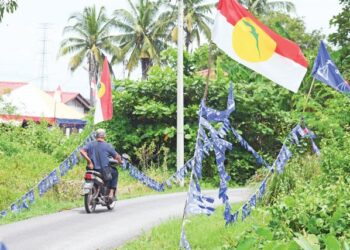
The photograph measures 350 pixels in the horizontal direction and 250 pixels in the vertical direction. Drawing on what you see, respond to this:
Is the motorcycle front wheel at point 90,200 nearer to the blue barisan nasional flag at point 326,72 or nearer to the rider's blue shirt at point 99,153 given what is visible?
the rider's blue shirt at point 99,153

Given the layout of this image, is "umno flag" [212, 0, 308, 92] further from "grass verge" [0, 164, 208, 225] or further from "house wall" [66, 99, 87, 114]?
"house wall" [66, 99, 87, 114]

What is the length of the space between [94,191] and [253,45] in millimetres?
4605

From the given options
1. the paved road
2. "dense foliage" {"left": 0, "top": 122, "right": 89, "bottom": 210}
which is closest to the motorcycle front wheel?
the paved road

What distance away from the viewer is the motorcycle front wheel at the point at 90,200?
11039 millimetres

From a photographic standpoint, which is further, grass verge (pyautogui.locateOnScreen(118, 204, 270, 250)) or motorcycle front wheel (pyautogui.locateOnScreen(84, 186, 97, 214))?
motorcycle front wheel (pyautogui.locateOnScreen(84, 186, 97, 214))

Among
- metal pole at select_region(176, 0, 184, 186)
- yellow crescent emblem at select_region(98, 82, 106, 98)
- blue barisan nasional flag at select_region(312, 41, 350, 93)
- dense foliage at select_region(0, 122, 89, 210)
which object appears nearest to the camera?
blue barisan nasional flag at select_region(312, 41, 350, 93)

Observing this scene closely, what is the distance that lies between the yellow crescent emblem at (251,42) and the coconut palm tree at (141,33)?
121 feet

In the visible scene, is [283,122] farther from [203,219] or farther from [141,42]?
[141,42]

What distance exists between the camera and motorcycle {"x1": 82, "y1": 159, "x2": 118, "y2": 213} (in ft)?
36.1

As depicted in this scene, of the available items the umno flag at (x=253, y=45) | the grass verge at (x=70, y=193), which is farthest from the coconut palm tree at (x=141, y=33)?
the umno flag at (x=253, y=45)

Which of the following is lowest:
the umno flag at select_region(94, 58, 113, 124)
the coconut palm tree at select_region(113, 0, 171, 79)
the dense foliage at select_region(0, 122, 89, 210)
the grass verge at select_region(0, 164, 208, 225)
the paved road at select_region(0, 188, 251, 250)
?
the paved road at select_region(0, 188, 251, 250)

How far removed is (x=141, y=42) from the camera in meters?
46.4

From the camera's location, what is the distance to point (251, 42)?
8461mm

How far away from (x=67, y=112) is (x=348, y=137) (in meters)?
39.1
